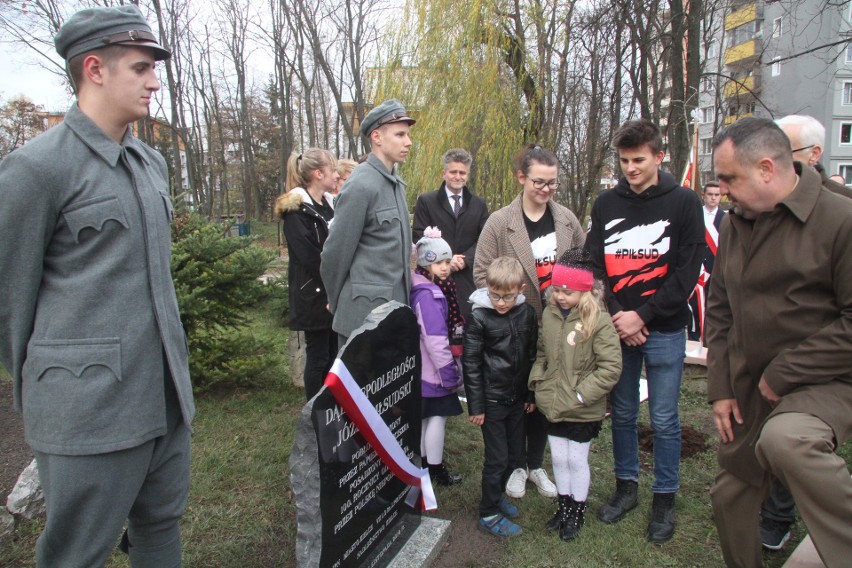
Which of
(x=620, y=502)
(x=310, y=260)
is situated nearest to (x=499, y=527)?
(x=620, y=502)

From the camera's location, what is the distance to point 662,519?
3342 millimetres

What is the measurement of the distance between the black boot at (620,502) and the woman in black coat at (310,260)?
2100 millimetres

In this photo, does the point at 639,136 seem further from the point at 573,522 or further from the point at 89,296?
the point at 89,296

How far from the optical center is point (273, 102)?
124 ft

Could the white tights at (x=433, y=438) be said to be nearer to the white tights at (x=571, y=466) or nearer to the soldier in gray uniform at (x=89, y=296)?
the white tights at (x=571, y=466)

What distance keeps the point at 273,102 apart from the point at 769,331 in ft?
128

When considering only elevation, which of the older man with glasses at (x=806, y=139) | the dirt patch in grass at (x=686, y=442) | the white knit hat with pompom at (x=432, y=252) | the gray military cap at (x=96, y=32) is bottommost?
the dirt patch in grass at (x=686, y=442)

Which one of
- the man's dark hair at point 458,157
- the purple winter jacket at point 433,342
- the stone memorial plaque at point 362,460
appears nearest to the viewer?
the stone memorial plaque at point 362,460

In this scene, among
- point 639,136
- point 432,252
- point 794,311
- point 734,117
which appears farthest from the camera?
point 734,117

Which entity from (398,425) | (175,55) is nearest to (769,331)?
(398,425)

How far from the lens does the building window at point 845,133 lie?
125 ft

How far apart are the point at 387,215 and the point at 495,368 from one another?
42.9 inches

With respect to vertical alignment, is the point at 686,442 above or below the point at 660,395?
below

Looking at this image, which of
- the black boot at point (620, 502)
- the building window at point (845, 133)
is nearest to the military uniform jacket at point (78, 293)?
the black boot at point (620, 502)
